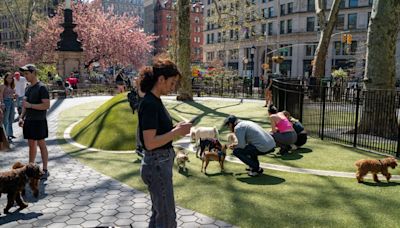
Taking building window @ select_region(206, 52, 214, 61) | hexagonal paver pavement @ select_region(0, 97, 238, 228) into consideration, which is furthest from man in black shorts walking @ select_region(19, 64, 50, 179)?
building window @ select_region(206, 52, 214, 61)

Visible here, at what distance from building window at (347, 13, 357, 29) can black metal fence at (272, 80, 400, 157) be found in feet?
174

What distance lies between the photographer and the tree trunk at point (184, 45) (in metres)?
21.9

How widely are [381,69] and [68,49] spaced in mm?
22956

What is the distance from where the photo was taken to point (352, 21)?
60875mm

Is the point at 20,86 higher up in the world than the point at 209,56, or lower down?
lower down

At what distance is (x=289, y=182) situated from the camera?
6.83 metres

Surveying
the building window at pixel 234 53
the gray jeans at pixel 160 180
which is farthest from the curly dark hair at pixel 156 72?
the building window at pixel 234 53

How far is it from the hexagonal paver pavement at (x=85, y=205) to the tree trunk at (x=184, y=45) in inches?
596

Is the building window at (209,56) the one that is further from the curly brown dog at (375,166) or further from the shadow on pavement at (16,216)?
the shadow on pavement at (16,216)

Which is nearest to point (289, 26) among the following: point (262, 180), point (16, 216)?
point (262, 180)

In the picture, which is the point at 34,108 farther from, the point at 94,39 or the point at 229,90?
the point at 94,39

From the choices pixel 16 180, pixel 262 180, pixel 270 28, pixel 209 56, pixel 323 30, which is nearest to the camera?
pixel 16 180

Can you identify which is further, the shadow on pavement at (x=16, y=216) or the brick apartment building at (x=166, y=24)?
the brick apartment building at (x=166, y=24)

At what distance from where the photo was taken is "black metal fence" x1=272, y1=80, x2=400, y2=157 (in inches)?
395
